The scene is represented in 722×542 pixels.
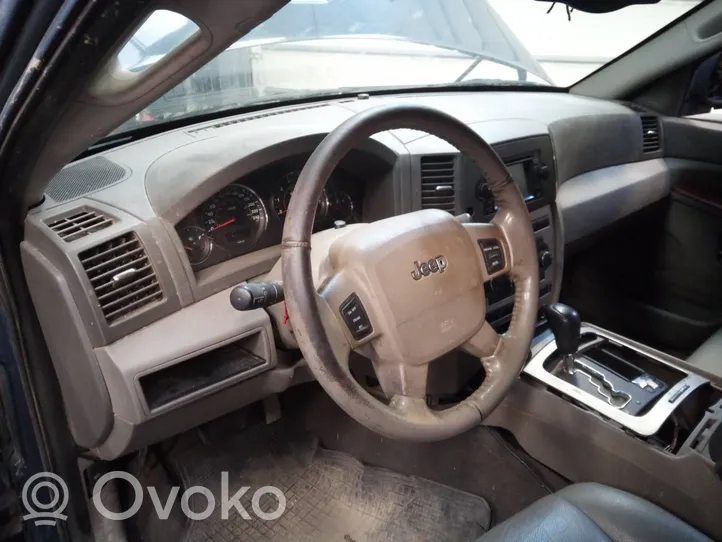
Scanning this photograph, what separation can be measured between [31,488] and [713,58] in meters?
2.75

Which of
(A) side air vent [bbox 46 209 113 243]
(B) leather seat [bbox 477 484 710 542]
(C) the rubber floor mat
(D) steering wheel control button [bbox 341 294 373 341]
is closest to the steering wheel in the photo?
(D) steering wheel control button [bbox 341 294 373 341]

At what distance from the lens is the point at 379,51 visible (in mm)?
2418

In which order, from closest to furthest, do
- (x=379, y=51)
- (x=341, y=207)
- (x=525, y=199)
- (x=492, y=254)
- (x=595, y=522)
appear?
(x=595, y=522) → (x=492, y=254) → (x=341, y=207) → (x=525, y=199) → (x=379, y=51)

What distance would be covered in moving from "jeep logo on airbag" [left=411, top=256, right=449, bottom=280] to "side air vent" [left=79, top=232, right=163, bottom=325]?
1.80 feet

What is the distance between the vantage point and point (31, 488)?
54.7 inches

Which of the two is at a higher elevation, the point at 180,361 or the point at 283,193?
the point at 283,193

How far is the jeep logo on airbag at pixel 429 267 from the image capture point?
3.72ft

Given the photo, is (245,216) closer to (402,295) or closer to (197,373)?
(197,373)

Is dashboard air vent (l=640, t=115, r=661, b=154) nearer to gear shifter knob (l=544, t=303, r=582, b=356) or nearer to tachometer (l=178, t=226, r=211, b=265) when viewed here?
gear shifter knob (l=544, t=303, r=582, b=356)

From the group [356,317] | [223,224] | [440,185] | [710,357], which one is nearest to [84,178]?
[223,224]

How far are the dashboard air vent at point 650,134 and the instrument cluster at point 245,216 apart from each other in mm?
1560

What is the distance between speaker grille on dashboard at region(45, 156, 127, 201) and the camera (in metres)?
1.33

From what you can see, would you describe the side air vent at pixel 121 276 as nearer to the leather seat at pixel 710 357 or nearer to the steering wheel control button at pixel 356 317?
the steering wheel control button at pixel 356 317

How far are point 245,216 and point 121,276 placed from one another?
37 centimetres
